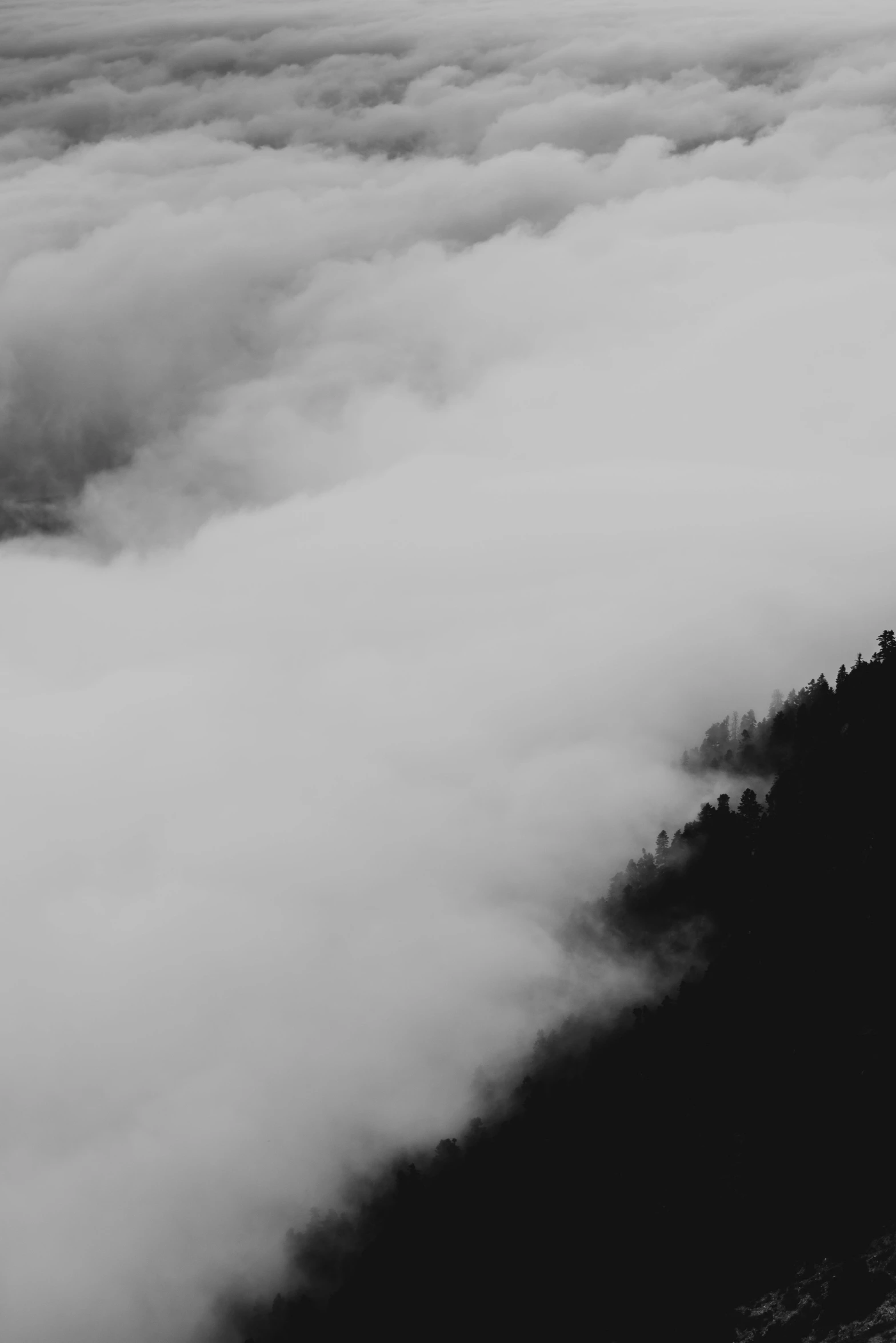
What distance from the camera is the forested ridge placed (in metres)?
90.9

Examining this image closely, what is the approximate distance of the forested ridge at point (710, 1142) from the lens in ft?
298

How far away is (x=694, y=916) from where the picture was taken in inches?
5620

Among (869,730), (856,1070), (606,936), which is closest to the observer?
(856,1070)

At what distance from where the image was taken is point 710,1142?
338ft

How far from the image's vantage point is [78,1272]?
19675 cm

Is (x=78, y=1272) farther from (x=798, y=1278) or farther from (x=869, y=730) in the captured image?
(x=869, y=730)

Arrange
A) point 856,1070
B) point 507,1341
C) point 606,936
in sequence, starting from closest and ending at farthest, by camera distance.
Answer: point 856,1070 → point 507,1341 → point 606,936

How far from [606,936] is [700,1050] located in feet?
167

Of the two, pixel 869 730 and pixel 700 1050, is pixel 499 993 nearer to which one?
pixel 700 1050

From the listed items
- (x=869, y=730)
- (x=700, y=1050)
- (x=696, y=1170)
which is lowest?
(x=696, y=1170)

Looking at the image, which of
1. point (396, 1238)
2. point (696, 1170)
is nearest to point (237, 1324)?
point (396, 1238)

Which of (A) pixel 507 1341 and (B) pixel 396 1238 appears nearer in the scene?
(A) pixel 507 1341

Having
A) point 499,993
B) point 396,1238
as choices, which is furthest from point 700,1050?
point 499,993

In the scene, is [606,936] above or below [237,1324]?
above
